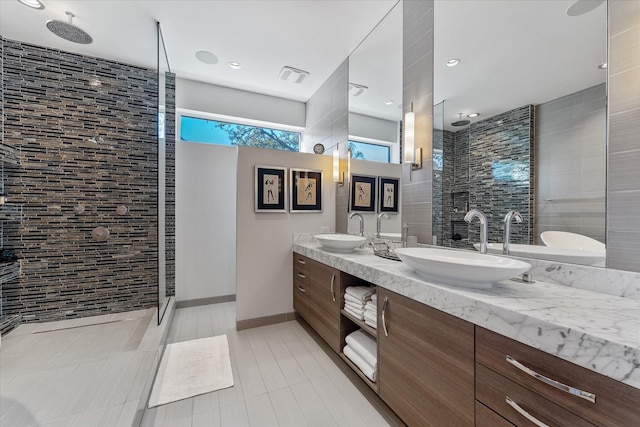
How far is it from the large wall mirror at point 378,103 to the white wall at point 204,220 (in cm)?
180

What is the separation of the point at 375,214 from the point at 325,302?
96 centimetres

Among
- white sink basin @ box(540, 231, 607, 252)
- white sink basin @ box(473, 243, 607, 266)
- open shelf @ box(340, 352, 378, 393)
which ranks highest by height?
white sink basin @ box(540, 231, 607, 252)

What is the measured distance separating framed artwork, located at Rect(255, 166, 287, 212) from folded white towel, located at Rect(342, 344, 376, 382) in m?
1.56

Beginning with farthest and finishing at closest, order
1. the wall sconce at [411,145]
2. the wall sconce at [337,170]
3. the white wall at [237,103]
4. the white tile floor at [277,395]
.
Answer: the white wall at [237,103] → the wall sconce at [337,170] → the wall sconce at [411,145] → the white tile floor at [277,395]

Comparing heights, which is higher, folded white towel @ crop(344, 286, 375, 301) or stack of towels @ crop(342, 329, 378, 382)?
folded white towel @ crop(344, 286, 375, 301)

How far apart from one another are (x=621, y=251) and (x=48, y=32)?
4.53 meters

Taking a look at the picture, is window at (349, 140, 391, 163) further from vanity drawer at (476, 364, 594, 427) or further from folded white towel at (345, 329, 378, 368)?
vanity drawer at (476, 364, 594, 427)

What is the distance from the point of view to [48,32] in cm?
245

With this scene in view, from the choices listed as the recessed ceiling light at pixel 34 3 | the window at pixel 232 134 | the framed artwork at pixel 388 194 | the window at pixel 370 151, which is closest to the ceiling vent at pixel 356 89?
the window at pixel 370 151

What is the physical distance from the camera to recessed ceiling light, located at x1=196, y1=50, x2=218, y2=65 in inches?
110

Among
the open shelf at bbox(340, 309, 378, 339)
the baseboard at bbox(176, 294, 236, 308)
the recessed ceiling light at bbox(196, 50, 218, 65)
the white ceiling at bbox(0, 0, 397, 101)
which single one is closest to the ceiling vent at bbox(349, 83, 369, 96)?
the white ceiling at bbox(0, 0, 397, 101)

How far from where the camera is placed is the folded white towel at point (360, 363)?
1567 millimetres

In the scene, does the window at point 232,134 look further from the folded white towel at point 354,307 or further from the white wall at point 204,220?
the folded white towel at point 354,307

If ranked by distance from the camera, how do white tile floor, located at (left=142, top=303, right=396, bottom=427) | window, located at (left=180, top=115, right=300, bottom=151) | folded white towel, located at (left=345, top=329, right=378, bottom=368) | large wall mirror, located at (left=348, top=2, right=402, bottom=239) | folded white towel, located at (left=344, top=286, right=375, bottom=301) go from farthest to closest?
window, located at (left=180, top=115, right=300, bottom=151), large wall mirror, located at (left=348, top=2, right=402, bottom=239), folded white towel, located at (left=344, top=286, right=375, bottom=301), folded white towel, located at (left=345, top=329, right=378, bottom=368), white tile floor, located at (left=142, top=303, right=396, bottom=427)
